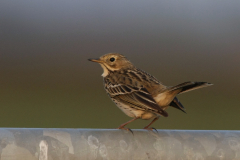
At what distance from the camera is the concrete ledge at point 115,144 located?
2.03 metres

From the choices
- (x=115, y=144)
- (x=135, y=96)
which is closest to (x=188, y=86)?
(x=135, y=96)

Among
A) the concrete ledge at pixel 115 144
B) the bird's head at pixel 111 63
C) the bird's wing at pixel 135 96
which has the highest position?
the bird's head at pixel 111 63

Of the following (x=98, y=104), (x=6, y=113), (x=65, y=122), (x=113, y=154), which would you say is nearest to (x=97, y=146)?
(x=113, y=154)

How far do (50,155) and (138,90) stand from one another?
2.31 meters

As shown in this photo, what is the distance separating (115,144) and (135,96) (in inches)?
77.4

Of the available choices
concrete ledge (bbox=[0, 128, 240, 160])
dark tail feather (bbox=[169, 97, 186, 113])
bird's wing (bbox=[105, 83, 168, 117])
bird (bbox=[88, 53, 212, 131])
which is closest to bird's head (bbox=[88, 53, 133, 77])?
bird (bbox=[88, 53, 212, 131])

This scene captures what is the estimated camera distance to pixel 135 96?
4.22 meters

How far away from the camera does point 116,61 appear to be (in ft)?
17.3

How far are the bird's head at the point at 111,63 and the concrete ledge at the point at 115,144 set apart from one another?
2.75m

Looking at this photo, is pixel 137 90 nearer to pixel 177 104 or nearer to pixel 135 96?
pixel 135 96

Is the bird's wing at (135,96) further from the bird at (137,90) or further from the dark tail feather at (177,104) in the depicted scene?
the dark tail feather at (177,104)

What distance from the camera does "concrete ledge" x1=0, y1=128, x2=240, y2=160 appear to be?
2.03 metres

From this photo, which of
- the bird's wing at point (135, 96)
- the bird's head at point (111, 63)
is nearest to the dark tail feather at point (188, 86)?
the bird's wing at point (135, 96)

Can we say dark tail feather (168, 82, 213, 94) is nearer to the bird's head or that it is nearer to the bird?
the bird
